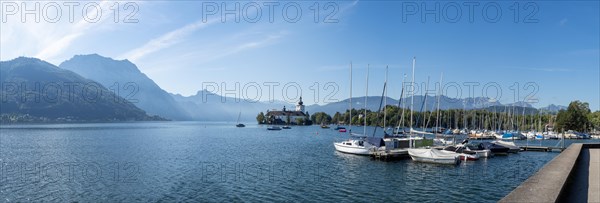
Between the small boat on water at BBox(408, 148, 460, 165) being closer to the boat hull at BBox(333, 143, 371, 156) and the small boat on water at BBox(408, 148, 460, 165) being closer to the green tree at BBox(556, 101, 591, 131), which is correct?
the boat hull at BBox(333, 143, 371, 156)

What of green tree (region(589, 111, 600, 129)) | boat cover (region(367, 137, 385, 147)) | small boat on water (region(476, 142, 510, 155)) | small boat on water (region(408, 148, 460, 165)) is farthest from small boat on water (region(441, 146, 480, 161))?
green tree (region(589, 111, 600, 129))

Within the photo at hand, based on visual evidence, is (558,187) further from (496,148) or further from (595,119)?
(595,119)

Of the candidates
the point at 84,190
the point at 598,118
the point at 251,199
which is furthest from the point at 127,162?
the point at 598,118

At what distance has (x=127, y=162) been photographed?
4319 cm

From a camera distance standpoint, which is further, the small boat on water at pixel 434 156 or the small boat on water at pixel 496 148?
the small boat on water at pixel 496 148

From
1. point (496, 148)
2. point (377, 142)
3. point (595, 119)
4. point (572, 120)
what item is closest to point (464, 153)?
point (377, 142)

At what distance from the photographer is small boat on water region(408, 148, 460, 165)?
39.5m

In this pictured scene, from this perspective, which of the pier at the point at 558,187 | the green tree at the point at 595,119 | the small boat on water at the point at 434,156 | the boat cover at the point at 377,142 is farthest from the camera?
the green tree at the point at 595,119

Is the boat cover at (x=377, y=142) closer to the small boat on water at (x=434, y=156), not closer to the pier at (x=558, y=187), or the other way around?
the small boat on water at (x=434, y=156)

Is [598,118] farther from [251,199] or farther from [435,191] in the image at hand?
[251,199]

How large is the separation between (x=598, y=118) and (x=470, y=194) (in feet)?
495

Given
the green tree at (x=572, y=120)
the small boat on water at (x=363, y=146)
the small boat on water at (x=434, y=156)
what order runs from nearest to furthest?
1. the small boat on water at (x=434, y=156)
2. the small boat on water at (x=363, y=146)
3. the green tree at (x=572, y=120)

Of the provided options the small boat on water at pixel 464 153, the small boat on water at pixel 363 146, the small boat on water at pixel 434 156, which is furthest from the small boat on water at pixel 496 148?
the small boat on water at pixel 363 146

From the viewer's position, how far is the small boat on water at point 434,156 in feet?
129
